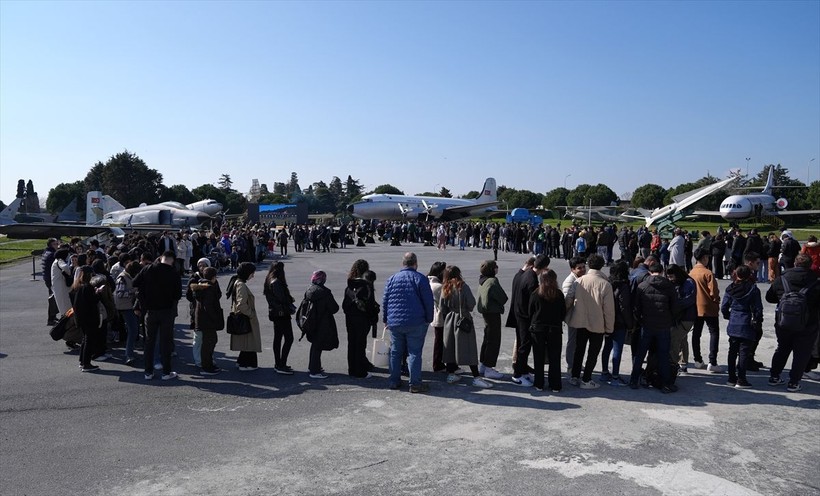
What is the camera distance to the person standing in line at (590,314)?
6984 mm

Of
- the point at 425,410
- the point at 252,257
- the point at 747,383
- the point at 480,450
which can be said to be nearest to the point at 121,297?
the point at 425,410

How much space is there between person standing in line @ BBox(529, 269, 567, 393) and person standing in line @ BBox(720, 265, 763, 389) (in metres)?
1.96

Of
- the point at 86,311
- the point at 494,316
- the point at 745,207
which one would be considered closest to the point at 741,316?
the point at 494,316

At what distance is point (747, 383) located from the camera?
7.11 metres

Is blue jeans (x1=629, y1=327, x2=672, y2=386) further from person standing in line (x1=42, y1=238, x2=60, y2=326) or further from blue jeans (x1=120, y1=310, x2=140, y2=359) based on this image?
person standing in line (x1=42, y1=238, x2=60, y2=326)

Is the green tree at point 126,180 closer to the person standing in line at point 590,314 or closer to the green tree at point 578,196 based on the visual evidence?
the green tree at point 578,196

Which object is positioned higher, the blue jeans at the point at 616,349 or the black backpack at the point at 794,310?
the black backpack at the point at 794,310

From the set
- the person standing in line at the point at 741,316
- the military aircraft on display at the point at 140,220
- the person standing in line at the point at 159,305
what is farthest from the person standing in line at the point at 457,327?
the military aircraft on display at the point at 140,220

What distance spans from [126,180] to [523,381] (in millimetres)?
95711

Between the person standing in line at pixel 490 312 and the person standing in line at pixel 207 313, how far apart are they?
11.7 feet

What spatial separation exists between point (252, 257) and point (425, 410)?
20.2m

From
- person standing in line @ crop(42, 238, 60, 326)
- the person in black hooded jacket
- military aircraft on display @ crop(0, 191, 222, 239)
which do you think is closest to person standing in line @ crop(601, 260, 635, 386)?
the person in black hooded jacket

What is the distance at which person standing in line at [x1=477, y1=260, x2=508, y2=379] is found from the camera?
722 centimetres

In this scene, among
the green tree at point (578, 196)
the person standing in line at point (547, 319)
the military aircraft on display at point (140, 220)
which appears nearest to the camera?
the person standing in line at point (547, 319)
